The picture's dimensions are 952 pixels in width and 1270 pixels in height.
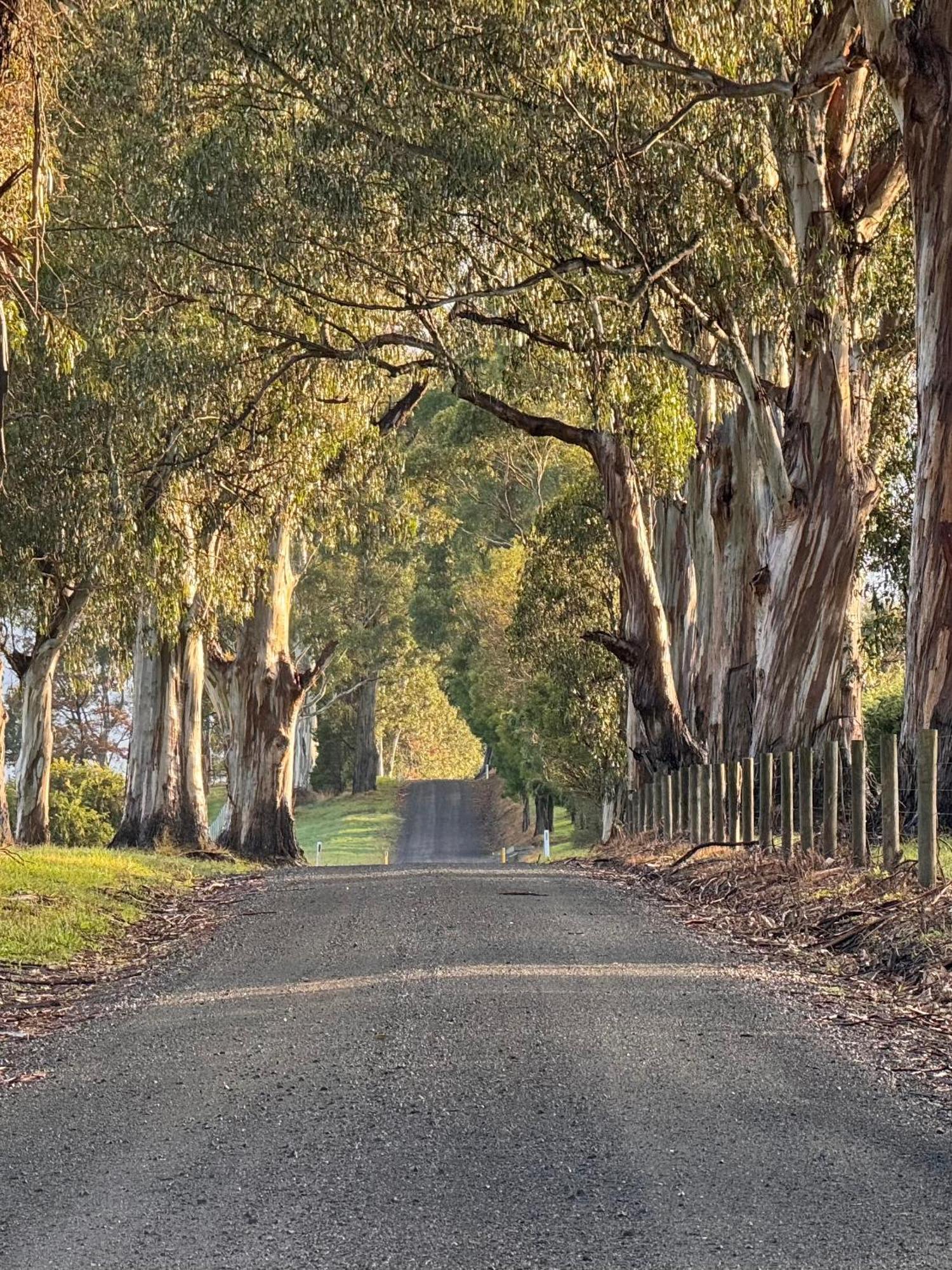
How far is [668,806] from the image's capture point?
20.5 meters

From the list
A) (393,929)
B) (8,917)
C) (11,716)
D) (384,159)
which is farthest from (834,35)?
(11,716)

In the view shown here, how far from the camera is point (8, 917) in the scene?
35.8 ft

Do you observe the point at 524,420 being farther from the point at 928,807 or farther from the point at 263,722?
the point at 928,807

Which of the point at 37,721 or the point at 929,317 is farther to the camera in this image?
the point at 37,721

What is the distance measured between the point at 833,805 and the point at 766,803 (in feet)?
6.92

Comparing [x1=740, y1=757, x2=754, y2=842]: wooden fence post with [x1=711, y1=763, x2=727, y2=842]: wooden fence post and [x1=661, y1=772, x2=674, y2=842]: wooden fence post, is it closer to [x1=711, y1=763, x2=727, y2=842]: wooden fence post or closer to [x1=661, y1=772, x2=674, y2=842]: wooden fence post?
[x1=711, y1=763, x2=727, y2=842]: wooden fence post

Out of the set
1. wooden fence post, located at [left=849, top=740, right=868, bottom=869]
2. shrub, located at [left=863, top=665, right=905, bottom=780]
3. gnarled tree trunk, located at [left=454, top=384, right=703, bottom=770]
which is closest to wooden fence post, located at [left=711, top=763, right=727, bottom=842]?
gnarled tree trunk, located at [left=454, top=384, right=703, bottom=770]

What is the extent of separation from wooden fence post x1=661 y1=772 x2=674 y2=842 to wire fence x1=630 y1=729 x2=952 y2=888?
470 millimetres

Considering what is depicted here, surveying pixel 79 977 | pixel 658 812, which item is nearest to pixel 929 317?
pixel 79 977

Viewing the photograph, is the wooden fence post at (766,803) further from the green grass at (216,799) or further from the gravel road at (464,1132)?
the green grass at (216,799)

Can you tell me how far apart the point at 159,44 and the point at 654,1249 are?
15.5 meters

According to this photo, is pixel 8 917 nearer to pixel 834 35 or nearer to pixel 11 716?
pixel 834 35

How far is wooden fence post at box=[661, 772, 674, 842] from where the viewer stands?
66.0 ft

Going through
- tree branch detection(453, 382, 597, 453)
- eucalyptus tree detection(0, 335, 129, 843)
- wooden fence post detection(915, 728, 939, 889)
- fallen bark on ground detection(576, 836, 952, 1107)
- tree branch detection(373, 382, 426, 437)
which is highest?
tree branch detection(373, 382, 426, 437)
